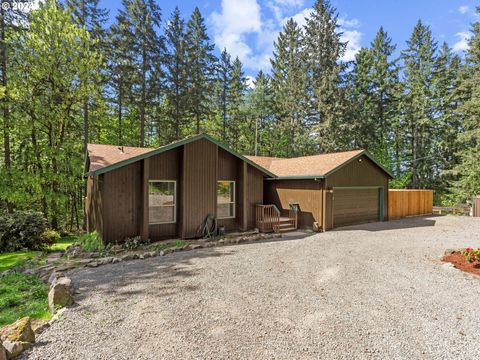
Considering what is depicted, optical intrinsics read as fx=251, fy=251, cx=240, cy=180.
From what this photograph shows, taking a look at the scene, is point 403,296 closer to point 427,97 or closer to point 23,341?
point 23,341

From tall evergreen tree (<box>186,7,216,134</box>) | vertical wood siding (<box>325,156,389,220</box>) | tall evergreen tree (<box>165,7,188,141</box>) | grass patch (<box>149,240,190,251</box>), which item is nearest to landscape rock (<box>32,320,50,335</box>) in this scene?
grass patch (<box>149,240,190,251</box>)

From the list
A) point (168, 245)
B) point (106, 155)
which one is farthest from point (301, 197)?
point (106, 155)

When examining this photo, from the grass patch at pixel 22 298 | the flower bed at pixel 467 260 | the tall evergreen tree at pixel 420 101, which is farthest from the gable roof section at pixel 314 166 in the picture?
the tall evergreen tree at pixel 420 101

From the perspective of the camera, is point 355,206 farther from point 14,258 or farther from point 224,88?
point 224,88

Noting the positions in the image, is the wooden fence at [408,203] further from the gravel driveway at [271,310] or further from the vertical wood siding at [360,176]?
the gravel driveway at [271,310]

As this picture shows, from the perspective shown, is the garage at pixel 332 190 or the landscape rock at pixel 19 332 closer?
the landscape rock at pixel 19 332

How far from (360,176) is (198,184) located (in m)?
8.32

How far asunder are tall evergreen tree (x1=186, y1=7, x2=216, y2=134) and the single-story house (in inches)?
382

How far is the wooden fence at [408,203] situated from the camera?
48.0ft

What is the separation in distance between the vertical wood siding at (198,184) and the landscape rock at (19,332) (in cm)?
594

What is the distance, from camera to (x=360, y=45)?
24562 millimetres

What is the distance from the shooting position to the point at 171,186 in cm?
954

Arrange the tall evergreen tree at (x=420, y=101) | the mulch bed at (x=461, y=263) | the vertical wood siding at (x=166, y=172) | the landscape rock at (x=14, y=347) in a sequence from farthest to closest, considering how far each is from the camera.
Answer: the tall evergreen tree at (x=420, y=101)
the vertical wood siding at (x=166, y=172)
the mulch bed at (x=461, y=263)
the landscape rock at (x=14, y=347)

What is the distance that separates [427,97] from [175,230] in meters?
25.3
